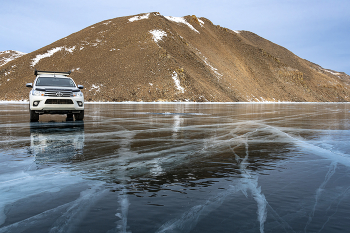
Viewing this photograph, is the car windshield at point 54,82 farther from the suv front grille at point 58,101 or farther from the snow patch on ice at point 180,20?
the snow patch on ice at point 180,20

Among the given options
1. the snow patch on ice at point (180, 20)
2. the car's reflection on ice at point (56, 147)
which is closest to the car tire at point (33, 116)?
the car's reflection on ice at point (56, 147)

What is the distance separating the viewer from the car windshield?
1476 cm

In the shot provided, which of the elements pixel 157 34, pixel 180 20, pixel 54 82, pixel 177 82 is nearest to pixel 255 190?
pixel 54 82

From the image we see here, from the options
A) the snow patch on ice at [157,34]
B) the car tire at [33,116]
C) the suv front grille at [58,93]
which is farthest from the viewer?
the snow patch on ice at [157,34]

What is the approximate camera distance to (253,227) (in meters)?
3.21

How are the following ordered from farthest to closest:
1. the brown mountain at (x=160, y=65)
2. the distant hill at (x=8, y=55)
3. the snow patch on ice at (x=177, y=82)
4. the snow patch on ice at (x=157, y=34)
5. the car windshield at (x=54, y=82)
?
the distant hill at (x=8, y=55), the snow patch on ice at (x=157, y=34), the brown mountain at (x=160, y=65), the snow patch on ice at (x=177, y=82), the car windshield at (x=54, y=82)

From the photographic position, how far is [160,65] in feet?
241

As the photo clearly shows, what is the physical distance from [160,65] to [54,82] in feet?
195

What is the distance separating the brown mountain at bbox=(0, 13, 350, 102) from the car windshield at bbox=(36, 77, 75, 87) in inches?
1966

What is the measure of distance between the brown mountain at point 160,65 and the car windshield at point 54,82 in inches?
1966

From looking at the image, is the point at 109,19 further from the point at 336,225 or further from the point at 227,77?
the point at 336,225

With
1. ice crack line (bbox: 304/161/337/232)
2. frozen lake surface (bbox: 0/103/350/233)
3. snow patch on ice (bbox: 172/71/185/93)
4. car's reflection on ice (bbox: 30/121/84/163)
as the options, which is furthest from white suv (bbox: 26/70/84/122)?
snow patch on ice (bbox: 172/71/185/93)

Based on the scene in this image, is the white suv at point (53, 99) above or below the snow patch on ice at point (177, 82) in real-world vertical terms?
below

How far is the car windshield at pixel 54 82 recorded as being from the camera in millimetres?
14758
